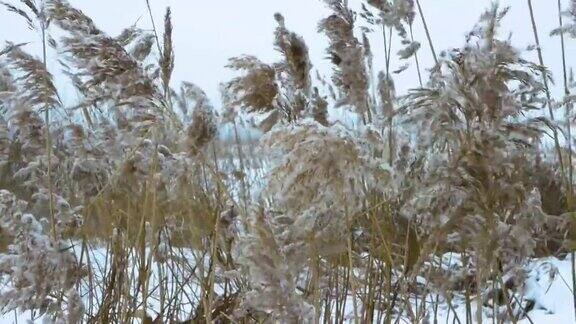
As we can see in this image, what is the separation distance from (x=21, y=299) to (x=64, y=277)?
3.4 inches

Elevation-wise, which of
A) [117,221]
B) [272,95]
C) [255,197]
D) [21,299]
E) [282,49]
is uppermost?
[282,49]

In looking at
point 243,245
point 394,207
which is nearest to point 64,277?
point 243,245

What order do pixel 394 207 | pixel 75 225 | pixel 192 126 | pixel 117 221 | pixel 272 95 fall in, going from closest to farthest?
pixel 192 126
pixel 272 95
pixel 75 225
pixel 117 221
pixel 394 207

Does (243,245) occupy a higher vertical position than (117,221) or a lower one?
lower

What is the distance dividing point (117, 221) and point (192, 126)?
77cm

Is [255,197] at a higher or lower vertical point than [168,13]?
lower

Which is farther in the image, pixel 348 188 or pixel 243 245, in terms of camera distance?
pixel 348 188

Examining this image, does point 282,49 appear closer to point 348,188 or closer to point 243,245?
point 348,188

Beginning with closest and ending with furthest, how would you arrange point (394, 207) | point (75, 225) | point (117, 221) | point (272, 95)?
1. point (272, 95)
2. point (75, 225)
3. point (117, 221)
4. point (394, 207)

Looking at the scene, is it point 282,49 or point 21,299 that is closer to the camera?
point 21,299

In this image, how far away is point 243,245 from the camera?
1101 millimetres

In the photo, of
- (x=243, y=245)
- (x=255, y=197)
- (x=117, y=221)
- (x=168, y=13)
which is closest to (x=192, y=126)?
(x=255, y=197)

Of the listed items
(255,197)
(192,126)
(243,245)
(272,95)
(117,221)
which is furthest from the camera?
(117,221)

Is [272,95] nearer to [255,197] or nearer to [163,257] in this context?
[255,197]
